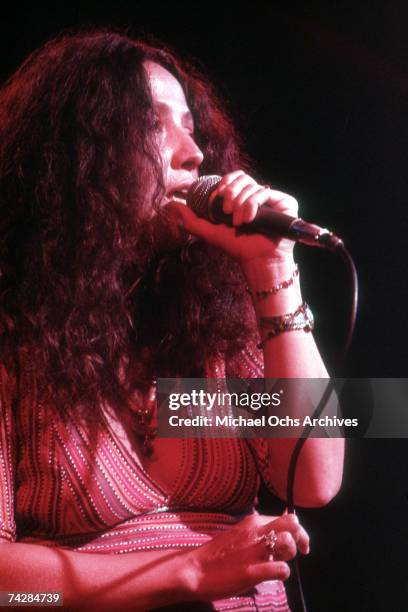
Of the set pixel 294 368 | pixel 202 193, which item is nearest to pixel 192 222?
pixel 202 193

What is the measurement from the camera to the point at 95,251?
1.07 meters

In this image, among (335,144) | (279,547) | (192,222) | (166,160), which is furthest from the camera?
(335,144)

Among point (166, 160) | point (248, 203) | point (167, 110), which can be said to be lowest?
point (248, 203)

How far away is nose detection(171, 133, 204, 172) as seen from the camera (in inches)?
43.0

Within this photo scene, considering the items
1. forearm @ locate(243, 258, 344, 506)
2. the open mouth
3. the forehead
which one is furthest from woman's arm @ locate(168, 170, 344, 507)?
the forehead

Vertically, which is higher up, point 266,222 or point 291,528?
point 266,222

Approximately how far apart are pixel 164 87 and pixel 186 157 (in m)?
0.18

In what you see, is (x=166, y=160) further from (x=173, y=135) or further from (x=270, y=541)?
(x=270, y=541)

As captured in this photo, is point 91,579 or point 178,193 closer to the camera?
point 91,579

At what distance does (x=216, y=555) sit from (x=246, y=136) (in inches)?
37.2

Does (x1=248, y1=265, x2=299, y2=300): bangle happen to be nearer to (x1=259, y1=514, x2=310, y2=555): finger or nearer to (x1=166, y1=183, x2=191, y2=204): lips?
(x1=166, y1=183, x2=191, y2=204): lips

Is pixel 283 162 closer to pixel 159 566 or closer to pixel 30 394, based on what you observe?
pixel 30 394

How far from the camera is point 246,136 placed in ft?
4.60

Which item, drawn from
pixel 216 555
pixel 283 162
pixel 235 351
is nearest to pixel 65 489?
pixel 216 555
